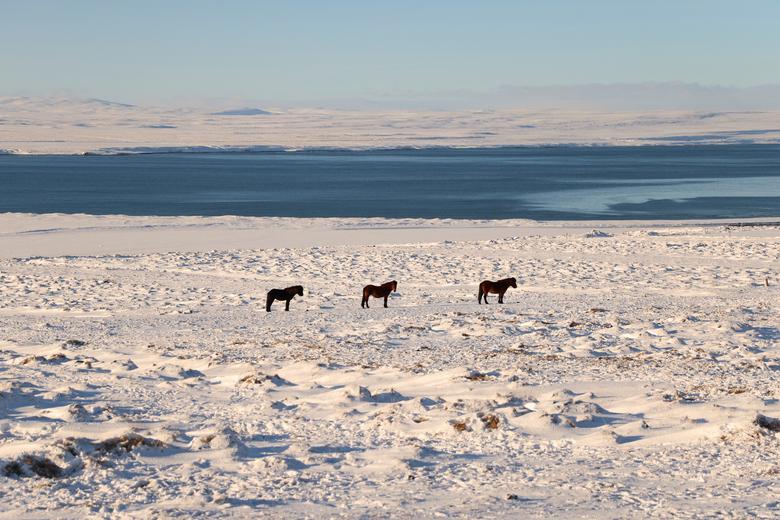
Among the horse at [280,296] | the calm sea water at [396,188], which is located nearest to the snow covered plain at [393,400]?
the horse at [280,296]


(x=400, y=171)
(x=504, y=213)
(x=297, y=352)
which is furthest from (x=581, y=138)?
(x=297, y=352)

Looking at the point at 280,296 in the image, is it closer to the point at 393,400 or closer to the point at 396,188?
the point at 393,400

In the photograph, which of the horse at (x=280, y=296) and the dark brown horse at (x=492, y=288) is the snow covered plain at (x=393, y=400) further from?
the dark brown horse at (x=492, y=288)

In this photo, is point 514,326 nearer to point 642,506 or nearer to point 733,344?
point 733,344

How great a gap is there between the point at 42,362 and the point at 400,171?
232 feet

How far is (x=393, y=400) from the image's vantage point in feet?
29.0

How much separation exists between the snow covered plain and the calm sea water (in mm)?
26166

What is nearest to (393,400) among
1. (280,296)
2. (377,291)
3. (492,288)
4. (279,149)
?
(280,296)

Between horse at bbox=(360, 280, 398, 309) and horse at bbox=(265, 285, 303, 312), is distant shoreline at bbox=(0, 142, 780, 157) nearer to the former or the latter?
horse at bbox=(265, 285, 303, 312)

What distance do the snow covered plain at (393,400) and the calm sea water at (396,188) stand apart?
1030 inches

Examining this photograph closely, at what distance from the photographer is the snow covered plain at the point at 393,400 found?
20.7 feet

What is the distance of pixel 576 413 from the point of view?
8.18 meters

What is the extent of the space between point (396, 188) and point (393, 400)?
51860 mm

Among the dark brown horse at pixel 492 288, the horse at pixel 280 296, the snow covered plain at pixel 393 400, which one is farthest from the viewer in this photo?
the dark brown horse at pixel 492 288
